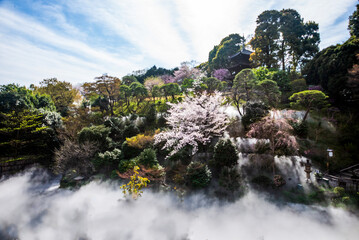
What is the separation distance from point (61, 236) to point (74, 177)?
507cm

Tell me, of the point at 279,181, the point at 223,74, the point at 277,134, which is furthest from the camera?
the point at 223,74

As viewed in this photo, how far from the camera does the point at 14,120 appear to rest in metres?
13.7

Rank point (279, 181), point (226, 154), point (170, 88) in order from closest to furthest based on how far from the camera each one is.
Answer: point (279, 181) → point (226, 154) → point (170, 88)

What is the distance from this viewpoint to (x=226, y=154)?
963 centimetres

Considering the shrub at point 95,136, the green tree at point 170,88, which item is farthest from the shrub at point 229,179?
the green tree at point 170,88

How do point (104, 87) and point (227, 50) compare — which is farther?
point (227, 50)

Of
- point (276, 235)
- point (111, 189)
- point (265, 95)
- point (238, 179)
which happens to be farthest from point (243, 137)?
point (111, 189)

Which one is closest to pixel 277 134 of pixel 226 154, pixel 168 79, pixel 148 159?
pixel 226 154

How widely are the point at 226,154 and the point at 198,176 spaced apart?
6.91ft

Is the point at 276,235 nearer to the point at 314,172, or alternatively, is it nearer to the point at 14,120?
the point at 314,172

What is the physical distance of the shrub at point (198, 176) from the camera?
9281 mm

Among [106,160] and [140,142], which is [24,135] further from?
[140,142]

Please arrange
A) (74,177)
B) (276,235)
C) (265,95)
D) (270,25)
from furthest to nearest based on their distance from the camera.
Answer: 1. (270,25)
2. (265,95)
3. (74,177)
4. (276,235)

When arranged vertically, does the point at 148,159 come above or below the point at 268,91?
below
